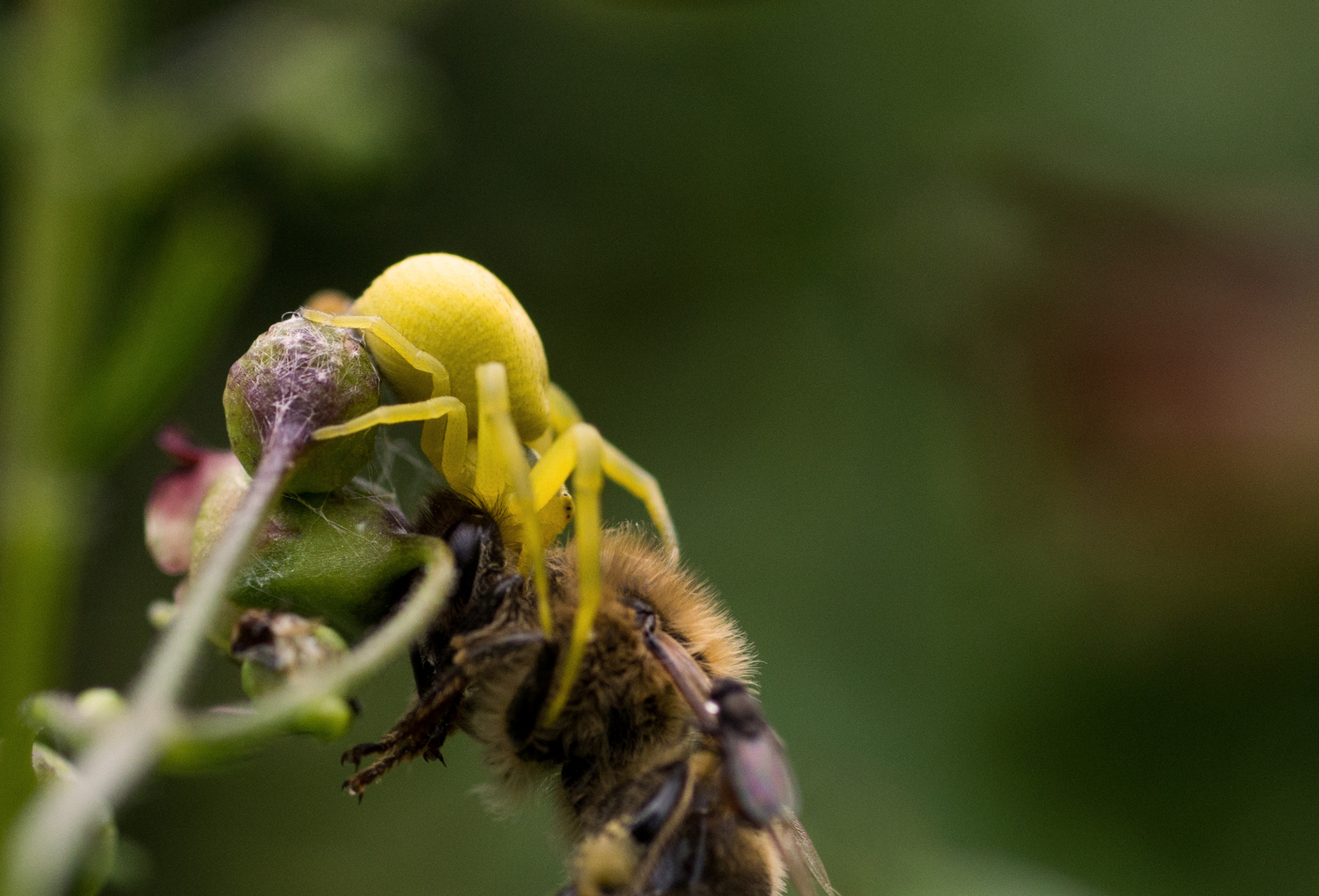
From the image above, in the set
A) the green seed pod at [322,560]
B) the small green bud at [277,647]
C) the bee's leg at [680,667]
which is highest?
the bee's leg at [680,667]

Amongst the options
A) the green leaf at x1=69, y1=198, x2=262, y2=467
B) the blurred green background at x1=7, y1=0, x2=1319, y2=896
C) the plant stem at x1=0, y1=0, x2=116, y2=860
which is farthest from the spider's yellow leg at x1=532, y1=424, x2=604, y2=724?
the blurred green background at x1=7, y1=0, x2=1319, y2=896

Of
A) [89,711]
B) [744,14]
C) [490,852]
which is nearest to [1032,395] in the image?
[744,14]

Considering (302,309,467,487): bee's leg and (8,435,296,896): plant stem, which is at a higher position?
(302,309,467,487): bee's leg

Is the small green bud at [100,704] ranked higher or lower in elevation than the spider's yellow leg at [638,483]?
lower

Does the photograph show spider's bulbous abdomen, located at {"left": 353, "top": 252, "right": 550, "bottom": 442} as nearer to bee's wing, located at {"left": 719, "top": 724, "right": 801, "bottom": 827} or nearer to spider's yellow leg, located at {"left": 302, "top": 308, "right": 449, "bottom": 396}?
spider's yellow leg, located at {"left": 302, "top": 308, "right": 449, "bottom": 396}

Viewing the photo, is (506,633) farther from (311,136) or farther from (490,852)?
(490,852)

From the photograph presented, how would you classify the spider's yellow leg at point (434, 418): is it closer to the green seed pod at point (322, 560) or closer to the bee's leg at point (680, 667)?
the green seed pod at point (322, 560)

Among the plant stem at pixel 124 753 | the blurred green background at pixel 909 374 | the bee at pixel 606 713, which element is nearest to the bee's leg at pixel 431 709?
the bee at pixel 606 713
